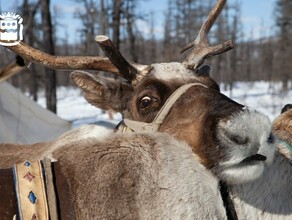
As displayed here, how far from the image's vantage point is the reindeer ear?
305 centimetres

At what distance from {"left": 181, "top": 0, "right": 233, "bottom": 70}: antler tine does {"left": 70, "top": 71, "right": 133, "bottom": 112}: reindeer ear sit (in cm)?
49

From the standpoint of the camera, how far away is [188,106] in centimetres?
257

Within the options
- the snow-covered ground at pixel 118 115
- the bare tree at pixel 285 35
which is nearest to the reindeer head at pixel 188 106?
the snow-covered ground at pixel 118 115

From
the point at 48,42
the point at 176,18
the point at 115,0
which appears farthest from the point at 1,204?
the point at 176,18

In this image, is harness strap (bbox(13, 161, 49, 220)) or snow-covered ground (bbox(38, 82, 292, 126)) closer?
harness strap (bbox(13, 161, 49, 220))

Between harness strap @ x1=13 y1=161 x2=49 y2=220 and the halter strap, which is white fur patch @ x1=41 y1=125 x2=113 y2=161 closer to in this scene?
the halter strap

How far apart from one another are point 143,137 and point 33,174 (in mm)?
593

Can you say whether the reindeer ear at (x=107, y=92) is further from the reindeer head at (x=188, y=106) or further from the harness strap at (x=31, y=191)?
the harness strap at (x=31, y=191)

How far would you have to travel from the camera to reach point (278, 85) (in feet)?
153

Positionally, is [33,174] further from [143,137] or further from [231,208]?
[231,208]

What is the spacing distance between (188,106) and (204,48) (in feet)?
3.91

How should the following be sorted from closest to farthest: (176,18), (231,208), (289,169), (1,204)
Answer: (1,204)
(231,208)
(289,169)
(176,18)

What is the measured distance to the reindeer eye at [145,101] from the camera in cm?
286

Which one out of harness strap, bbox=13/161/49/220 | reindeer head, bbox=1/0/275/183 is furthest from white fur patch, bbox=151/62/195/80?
harness strap, bbox=13/161/49/220
